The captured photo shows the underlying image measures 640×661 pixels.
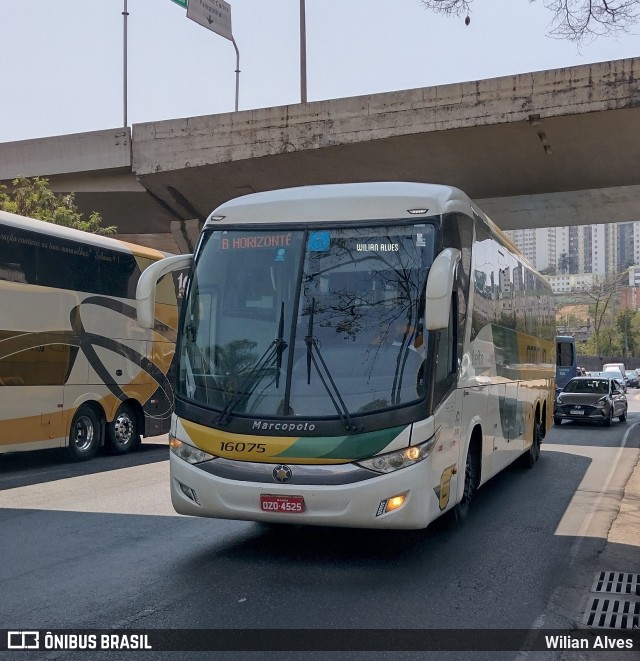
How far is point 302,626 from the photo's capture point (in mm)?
5391

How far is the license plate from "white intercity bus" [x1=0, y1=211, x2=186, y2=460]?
778cm

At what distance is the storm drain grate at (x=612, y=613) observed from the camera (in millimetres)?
5738

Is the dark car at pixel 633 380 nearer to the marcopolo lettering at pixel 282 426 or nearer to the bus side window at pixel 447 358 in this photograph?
the bus side window at pixel 447 358

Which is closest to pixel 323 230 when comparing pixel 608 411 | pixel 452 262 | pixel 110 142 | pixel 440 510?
pixel 452 262

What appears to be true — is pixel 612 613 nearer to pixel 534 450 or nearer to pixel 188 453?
pixel 188 453

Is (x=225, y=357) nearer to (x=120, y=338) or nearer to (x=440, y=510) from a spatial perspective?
(x=440, y=510)

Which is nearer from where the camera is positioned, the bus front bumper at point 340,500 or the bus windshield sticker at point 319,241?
the bus front bumper at point 340,500

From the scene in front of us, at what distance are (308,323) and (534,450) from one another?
27.5 feet

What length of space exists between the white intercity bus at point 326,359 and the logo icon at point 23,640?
1959 mm

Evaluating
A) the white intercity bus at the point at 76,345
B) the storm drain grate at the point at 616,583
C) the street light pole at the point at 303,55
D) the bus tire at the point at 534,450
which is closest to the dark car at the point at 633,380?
the street light pole at the point at 303,55

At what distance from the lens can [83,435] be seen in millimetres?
15234

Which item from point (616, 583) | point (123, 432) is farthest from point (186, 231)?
point (616, 583)

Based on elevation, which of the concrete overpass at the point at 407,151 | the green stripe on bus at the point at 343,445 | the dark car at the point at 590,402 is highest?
the concrete overpass at the point at 407,151

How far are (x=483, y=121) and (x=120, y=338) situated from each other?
11.4m
